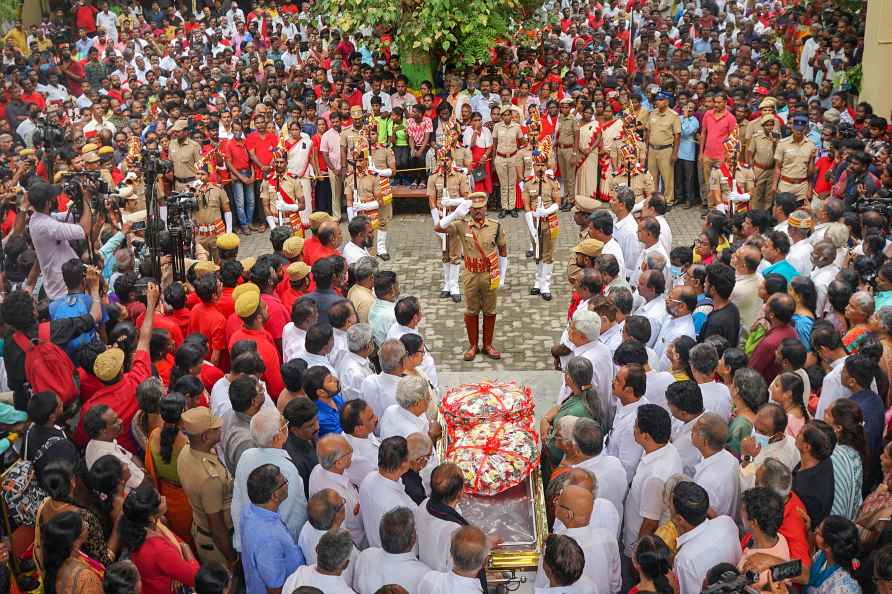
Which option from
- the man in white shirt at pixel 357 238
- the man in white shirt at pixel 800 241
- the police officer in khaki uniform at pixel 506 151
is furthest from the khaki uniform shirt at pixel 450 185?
the man in white shirt at pixel 800 241

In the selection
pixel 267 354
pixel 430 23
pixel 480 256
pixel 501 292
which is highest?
pixel 430 23

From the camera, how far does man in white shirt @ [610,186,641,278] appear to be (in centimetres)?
925

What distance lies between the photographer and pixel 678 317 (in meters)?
7.15

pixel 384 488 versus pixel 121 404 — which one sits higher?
pixel 121 404

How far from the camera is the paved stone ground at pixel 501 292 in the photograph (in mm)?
9961

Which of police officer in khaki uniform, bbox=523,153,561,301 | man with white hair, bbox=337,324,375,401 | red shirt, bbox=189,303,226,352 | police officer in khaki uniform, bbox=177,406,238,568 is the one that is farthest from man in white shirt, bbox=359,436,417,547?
police officer in khaki uniform, bbox=523,153,561,301

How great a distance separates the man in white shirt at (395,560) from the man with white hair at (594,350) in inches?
91.7

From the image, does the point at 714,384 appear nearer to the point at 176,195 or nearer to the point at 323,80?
the point at 176,195

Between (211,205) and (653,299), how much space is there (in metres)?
6.55

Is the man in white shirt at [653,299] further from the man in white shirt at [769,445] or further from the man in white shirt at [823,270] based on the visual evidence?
the man in white shirt at [769,445]

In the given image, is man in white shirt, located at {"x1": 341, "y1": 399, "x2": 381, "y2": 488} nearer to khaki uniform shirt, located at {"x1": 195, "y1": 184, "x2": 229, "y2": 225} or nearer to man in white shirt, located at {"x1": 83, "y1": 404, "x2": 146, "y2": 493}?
man in white shirt, located at {"x1": 83, "y1": 404, "x2": 146, "y2": 493}

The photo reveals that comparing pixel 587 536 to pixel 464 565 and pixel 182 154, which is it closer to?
pixel 464 565

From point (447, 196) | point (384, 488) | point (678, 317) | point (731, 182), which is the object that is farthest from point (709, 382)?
point (731, 182)

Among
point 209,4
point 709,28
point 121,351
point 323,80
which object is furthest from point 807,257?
point 209,4
